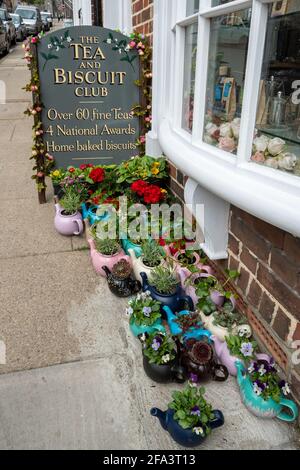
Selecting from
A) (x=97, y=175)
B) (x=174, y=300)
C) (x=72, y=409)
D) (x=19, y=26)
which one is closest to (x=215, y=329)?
(x=174, y=300)

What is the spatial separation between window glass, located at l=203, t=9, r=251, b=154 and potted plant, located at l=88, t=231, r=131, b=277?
3.63 ft

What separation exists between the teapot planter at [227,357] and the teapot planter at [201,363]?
0.13ft

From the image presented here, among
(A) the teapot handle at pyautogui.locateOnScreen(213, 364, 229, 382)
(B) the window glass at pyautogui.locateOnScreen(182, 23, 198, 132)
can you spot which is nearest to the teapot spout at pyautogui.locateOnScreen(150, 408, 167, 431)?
(A) the teapot handle at pyautogui.locateOnScreen(213, 364, 229, 382)

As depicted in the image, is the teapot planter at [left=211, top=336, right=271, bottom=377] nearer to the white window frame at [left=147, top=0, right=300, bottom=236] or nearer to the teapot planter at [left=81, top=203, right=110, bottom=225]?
the white window frame at [left=147, top=0, right=300, bottom=236]

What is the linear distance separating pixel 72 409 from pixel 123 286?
0.88 meters

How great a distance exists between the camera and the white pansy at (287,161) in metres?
Result: 1.52

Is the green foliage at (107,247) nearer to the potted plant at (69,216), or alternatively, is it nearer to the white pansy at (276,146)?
the potted plant at (69,216)

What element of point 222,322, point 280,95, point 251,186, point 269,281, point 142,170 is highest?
point 280,95

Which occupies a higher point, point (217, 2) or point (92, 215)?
point (217, 2)

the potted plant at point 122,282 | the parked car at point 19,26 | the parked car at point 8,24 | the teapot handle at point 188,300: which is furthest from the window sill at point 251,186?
the parked car at point 19,26

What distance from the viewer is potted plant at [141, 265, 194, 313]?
7.52ft

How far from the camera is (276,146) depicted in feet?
5.24

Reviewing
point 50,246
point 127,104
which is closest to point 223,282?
point 50,246

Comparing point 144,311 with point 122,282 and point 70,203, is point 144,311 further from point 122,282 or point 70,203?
point 70,203
